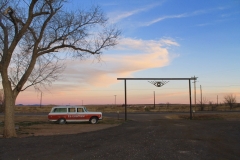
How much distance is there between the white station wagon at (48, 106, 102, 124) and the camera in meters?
27.3

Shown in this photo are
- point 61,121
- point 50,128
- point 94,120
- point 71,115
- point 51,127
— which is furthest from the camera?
point 94,120

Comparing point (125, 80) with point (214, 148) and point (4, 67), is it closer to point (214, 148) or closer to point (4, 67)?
point (4, 67)

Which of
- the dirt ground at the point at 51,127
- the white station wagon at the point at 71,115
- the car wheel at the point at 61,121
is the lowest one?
the dirt ground at the point at 51,127

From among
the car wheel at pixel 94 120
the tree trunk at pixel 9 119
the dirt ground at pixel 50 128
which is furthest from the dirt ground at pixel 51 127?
the tree trunk at pixel 9 119

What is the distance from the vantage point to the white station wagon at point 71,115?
89.5ft

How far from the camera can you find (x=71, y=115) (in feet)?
90.4

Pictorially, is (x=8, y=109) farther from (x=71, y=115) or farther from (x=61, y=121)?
(x=71, y=115)

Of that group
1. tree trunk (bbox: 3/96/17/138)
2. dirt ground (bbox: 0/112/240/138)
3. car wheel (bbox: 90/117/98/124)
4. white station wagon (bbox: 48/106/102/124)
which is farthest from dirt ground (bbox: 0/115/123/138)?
car wheel (bbox: 90/117/98/124)

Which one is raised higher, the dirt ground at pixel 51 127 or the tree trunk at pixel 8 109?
→ the tree trunk at pixel 8 109

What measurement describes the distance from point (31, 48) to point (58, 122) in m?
10.6

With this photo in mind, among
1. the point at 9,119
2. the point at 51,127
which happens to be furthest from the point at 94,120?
the point at 9,119

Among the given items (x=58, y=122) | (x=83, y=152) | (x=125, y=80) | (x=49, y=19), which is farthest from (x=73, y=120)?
(x=83, y=152)

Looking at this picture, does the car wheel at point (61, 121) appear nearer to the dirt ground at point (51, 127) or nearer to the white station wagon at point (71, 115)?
the white station wagon at point (71, 115)

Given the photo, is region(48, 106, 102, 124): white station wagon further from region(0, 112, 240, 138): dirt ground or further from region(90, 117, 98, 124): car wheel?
region(0, 112, 240, 138): dirt ground
